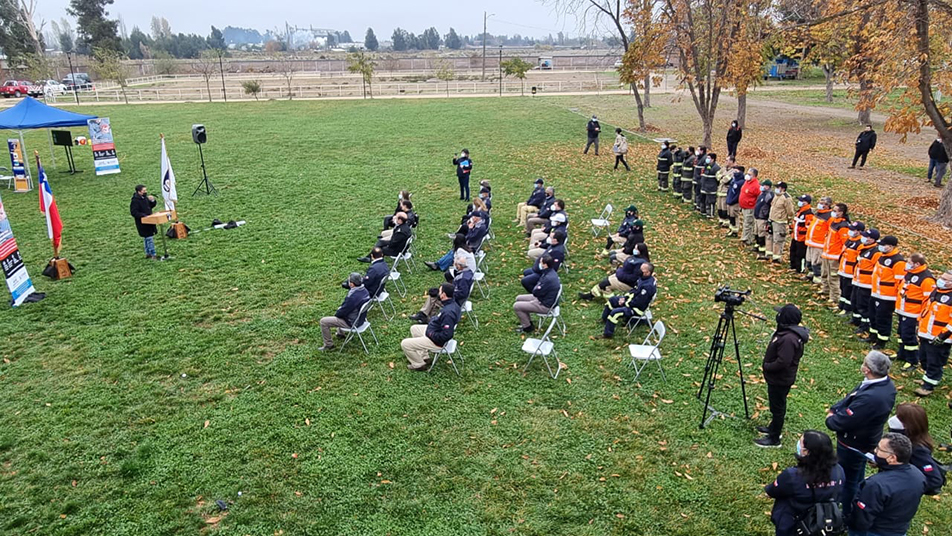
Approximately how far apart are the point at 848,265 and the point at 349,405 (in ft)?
27.8

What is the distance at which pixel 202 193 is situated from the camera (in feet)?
63.6

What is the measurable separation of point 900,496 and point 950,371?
17.7ft

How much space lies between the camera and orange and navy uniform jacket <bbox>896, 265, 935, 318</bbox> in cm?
840

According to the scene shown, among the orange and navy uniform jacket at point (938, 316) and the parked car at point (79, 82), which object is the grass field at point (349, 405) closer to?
the orange and navy uniform jacket at point (938, 316)

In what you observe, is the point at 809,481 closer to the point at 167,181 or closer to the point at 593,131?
the point at 167,181

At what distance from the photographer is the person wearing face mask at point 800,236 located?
12.0 meters

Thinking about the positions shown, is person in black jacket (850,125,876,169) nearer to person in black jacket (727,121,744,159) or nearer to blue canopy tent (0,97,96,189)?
person in black jacket (727,121,744,159)

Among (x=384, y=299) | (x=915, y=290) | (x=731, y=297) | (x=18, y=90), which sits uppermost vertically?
(x=18, y=90)

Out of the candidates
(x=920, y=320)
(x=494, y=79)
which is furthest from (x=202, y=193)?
(x=494, y=79)

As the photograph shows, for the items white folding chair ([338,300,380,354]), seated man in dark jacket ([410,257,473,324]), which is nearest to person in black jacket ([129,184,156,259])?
white folding chair ([338,300,380,354])

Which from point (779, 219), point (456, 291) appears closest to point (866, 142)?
point (779, 219)

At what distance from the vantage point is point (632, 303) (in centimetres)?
964

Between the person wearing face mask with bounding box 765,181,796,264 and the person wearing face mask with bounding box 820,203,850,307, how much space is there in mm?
1463

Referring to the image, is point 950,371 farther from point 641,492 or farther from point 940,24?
point 940,24
